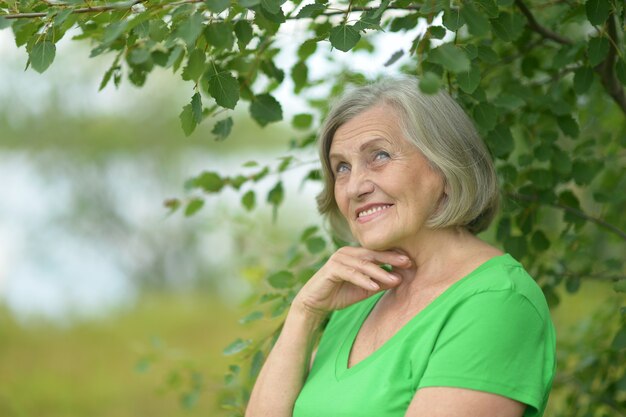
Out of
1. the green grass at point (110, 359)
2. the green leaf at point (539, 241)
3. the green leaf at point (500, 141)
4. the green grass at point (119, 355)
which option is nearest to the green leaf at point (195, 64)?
the green leaf at point (500, 141)

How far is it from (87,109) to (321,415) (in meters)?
12.4

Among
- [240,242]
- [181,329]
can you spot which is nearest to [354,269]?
[240,242]

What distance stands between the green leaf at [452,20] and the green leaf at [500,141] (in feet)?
2.04

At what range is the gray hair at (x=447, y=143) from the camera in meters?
2.09

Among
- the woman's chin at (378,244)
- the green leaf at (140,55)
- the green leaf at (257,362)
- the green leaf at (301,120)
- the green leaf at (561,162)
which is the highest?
the green leaf at (140,55)

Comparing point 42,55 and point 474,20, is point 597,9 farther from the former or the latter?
point 42,55

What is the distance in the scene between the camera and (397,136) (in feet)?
6.91

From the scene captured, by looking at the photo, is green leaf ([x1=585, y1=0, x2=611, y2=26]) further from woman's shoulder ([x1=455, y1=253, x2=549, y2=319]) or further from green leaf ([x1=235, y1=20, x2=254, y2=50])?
green leaf ([x1=235, y1=20, x2=254, y2=50])

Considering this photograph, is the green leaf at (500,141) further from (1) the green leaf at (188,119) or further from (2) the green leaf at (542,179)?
(1) the green leaf at (188,119)

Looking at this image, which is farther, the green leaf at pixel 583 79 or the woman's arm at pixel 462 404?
the green leaf at pixel 583 79

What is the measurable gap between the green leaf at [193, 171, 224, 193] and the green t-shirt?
0.90m

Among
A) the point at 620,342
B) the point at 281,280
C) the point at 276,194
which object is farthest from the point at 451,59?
the point at 276,194

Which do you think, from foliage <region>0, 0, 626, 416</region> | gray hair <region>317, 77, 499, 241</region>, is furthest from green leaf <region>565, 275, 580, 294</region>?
gray hair <region>317, 77, 499, 241</region>

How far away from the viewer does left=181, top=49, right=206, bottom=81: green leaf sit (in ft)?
5.90
